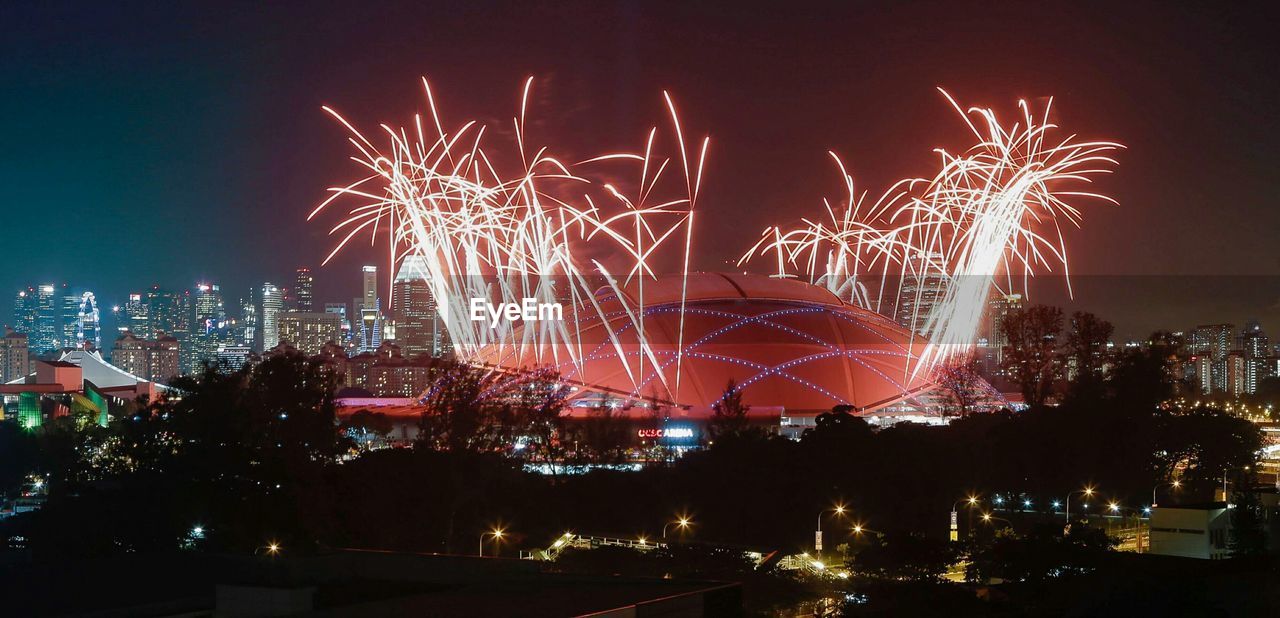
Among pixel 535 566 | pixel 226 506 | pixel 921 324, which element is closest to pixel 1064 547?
pixel 535 566

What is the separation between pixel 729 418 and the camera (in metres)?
57.0

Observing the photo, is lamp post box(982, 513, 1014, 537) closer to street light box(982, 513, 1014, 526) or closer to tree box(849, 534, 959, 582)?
street light box(982, 513, 1014, 526)

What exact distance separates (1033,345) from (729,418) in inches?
914

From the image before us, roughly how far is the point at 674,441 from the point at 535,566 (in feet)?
134

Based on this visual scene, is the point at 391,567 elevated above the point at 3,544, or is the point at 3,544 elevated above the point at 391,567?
the point at 391,567

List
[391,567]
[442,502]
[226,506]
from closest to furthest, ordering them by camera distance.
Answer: [391,567]
[226,506]
[442,502]

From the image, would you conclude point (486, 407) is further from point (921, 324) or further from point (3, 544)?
point (921, 324)

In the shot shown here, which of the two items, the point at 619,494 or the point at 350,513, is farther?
the point at 619,494

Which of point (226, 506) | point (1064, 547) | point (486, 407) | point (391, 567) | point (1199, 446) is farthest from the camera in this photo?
point (1199, 446)

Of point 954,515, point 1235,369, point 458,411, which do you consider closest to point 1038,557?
point 954,515

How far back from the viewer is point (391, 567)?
22.3 m

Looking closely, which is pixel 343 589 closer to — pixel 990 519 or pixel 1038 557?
pixel 1038 557

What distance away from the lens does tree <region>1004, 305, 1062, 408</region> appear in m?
72.2
